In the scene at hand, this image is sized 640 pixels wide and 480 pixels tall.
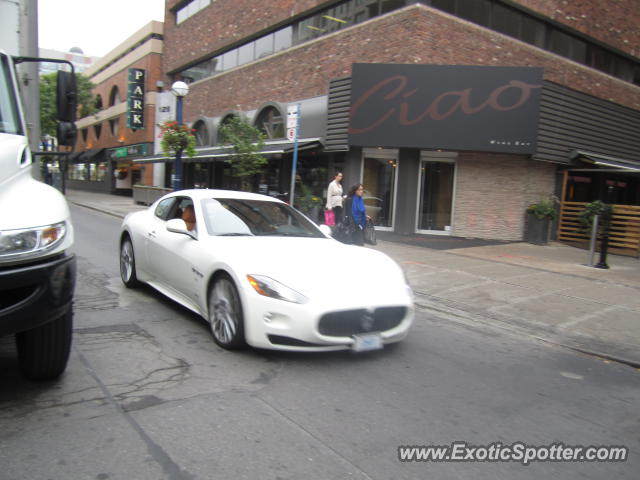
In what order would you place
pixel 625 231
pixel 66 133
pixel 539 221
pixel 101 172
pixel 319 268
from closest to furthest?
pixel 319 268
pixel 66 133
pixel 625 231
pixel 539 221
pixel 101 172

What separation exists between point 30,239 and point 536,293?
701 centimetres

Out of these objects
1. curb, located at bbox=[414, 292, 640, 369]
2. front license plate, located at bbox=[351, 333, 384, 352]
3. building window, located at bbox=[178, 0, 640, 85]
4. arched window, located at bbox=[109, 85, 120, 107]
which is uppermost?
arched window, located at bbox=[109, 85, 120, 107]

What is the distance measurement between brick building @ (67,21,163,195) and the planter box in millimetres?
24522

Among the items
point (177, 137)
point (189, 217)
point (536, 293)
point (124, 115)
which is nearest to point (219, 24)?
point (177, 137)

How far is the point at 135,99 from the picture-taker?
32.0m

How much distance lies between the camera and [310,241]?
521 centimetres

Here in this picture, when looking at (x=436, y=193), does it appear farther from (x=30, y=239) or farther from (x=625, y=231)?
(x=30, y=239)

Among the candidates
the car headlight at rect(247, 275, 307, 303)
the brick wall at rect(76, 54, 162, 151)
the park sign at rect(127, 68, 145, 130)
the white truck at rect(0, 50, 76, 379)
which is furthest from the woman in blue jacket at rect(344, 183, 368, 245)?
the park sign at rect(127, 68, 145, 130)

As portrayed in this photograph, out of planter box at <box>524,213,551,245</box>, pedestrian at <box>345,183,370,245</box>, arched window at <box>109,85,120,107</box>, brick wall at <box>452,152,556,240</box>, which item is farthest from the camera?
arched window at <box>109,85,120,107</box>

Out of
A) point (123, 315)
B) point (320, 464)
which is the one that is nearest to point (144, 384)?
point (320, 464)

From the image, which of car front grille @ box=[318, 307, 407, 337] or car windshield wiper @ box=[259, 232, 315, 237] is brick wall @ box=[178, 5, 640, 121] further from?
car front grille @ box=[318, 307, 407, 337]

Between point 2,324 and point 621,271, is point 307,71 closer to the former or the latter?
point 621,271

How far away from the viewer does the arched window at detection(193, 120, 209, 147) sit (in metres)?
25.7

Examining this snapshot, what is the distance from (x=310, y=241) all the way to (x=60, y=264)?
8.65 feet
